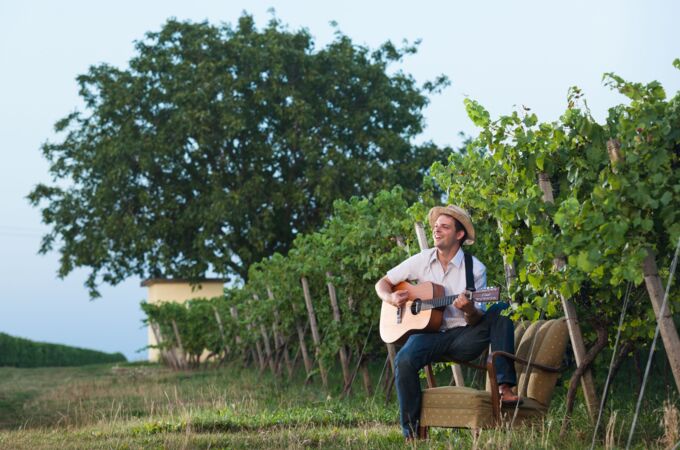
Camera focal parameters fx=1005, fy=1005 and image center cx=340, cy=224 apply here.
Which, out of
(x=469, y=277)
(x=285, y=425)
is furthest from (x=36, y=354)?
(x=469, y=277)

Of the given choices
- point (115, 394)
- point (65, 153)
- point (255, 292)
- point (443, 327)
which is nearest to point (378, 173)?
point (255, 292)

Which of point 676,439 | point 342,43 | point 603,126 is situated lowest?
point 676,439

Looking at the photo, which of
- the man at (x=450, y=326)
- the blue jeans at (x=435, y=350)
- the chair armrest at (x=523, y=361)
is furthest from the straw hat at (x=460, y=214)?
the chair armrest at (x=523, y=361)

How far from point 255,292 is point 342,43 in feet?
36.2

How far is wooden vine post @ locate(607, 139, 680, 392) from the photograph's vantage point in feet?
18.3

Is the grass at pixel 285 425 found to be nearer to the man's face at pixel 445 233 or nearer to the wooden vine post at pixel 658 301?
the wooden vine post at pixel 658 301

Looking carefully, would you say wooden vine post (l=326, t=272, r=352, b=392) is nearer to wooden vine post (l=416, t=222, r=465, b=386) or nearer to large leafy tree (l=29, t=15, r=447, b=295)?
wooden vine post (l=416, t=222, r=465, b=386)

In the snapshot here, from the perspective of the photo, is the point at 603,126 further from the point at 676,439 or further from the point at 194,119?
the point at 194,119

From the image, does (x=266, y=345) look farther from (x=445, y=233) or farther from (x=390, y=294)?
(x=445, y=233)

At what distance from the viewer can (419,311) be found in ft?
23.2

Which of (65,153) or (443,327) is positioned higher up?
(65,153)

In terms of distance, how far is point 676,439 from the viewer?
17.2 feet

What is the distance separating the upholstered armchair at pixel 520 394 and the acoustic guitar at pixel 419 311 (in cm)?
46

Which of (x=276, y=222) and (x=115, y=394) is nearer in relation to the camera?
(x=115, y=394)
